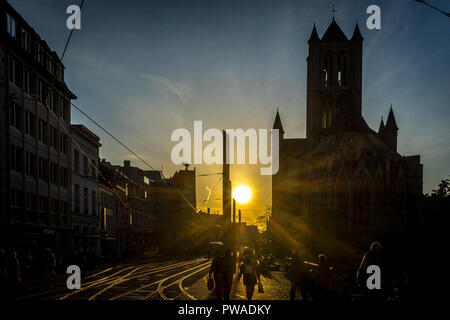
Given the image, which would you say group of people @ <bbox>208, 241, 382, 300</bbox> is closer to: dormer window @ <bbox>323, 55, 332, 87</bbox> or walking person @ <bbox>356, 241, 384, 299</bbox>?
walking person @ <bbox>356, 241, 384, 299</bbox>

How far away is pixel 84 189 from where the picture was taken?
43.8 metres

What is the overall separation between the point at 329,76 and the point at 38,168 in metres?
67.9

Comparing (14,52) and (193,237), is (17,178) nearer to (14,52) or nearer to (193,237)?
(14,52)

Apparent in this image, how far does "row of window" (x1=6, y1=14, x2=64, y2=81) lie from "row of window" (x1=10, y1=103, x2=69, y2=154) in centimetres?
367

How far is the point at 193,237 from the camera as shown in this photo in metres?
75.2

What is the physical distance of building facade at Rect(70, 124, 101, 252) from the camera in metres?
41.0

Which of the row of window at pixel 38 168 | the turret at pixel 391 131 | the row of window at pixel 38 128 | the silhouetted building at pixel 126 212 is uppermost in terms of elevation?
the turret at pixel 391 131

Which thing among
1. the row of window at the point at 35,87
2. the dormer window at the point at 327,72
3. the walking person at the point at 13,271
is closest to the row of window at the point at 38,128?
the row of window at the point at 35,87

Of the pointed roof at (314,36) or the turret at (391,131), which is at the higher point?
the pointed roof at (314,36)

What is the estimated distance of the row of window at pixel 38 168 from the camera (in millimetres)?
29672

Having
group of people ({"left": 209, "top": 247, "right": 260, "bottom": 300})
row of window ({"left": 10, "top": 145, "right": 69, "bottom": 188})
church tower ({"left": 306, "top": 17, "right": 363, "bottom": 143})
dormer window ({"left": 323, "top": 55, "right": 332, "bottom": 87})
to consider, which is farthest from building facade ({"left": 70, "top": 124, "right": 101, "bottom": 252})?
dormer window ({"left": 323, "top": 55, "right": 332, "bottom": 87})

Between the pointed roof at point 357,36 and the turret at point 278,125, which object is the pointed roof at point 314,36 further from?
the turret at point 278,125

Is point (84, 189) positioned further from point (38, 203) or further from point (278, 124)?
point (278, 124)

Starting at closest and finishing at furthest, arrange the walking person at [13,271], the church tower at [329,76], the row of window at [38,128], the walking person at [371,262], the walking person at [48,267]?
the walking person at [371,262], the walking person at [48,267], the walking person at [13,271], the row of window at [38,128], the church tower at [329,76]
